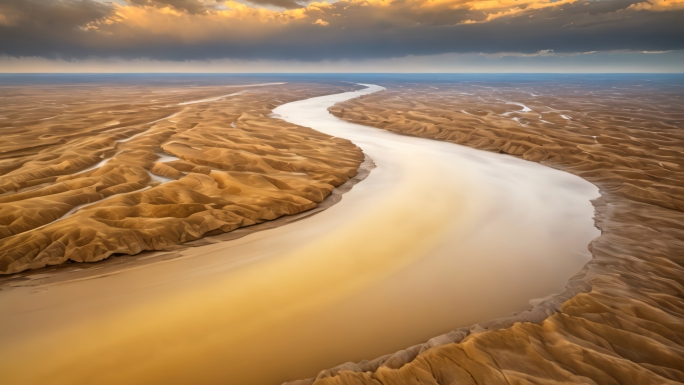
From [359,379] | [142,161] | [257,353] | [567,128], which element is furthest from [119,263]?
[567,128]

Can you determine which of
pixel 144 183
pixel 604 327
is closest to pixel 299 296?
pixel 604 327

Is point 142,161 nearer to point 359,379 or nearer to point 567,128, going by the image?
point 359,379

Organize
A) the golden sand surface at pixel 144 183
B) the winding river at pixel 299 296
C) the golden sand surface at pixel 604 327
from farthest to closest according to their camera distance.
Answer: the golden sand surface at pixel 144 183 → the winding river at pixel 299 296 → the golden sand surface at pixel 604 327

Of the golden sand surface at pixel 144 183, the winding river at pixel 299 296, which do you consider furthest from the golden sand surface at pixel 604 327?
the golden sand surface at pixel 144 183

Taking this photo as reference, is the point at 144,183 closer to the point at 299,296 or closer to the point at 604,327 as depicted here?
the point at 299,296

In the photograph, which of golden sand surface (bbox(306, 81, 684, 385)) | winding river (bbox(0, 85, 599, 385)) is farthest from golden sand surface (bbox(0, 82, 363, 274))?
→ golden sand surface (bbox(306, 81, 684, 385))

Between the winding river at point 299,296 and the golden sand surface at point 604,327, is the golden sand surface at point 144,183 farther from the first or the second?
the golden sand surface at point 604,327

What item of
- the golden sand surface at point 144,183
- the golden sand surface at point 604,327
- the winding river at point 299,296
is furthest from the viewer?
the golden sand surface at point 144,183
